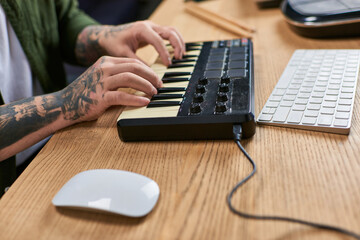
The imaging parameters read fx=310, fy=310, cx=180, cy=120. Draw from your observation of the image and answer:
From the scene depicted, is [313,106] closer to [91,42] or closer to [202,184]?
[202,184]

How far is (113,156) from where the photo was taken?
1.60 feet

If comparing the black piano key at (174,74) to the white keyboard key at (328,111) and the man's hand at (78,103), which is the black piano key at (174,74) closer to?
the man's hand at (78,103)

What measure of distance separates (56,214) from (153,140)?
180 mm

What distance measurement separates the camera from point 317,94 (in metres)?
0.53

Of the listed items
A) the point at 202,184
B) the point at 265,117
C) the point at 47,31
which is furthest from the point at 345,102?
the point at 47,31

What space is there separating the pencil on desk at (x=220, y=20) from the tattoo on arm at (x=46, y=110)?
0.50 meters

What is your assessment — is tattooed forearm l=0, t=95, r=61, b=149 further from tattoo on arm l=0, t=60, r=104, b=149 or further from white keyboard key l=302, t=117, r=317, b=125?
white keyboard key l=302, t=117, r=317, b=125

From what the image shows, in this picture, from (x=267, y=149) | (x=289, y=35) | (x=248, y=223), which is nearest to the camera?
(x=248, y=223)

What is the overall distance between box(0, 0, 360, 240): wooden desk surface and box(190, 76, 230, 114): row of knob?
2.1 inches

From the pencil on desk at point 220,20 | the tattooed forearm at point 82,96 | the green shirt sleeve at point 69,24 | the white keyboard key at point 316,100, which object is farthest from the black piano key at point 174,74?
the green shirt sleeve at point 69,24

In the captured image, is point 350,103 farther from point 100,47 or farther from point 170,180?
point 100,47

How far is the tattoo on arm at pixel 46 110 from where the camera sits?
0.55 metres

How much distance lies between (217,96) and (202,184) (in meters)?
0.17

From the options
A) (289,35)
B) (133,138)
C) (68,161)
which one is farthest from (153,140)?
(289,35)
